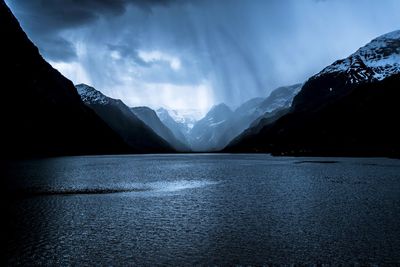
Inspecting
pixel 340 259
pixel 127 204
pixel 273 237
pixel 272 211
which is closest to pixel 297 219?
pixel 272 211

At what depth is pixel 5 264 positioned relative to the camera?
887 inches

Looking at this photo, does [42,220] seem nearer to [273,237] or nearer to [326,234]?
[273,237]

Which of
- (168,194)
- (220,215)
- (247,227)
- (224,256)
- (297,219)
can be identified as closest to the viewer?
(224,256)

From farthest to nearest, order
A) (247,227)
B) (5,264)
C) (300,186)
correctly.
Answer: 1. (300,186)
2. (247,227)
3. (5,264)

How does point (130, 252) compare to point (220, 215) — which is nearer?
point (130, 252)

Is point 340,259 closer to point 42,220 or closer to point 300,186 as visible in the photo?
point 42,220

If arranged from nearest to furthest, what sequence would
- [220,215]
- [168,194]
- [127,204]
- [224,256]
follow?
[224,256] → [220,215] → [127,204] → [168,194]

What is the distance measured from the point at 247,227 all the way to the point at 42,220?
75.5 feet

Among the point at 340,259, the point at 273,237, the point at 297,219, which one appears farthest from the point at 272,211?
the point at 340,259

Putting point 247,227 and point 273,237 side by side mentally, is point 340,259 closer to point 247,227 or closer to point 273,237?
point 273,237

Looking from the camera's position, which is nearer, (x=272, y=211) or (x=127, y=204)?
(x=272, y=211)

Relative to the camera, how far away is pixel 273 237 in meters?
28.9

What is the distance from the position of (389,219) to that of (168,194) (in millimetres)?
34793

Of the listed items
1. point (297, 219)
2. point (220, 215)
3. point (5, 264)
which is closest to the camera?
point (5, 264)
